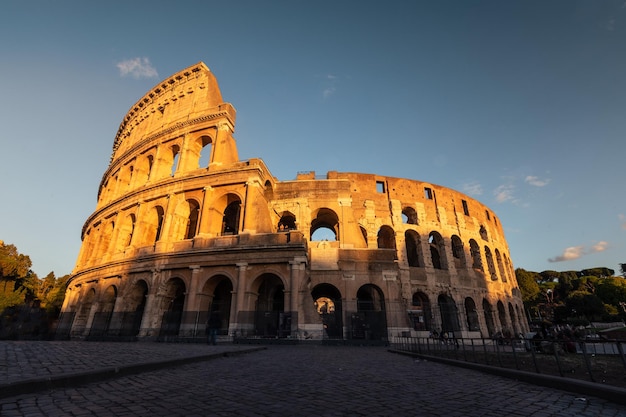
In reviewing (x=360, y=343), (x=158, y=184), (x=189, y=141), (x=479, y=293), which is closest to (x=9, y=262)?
(x=158, y=184)

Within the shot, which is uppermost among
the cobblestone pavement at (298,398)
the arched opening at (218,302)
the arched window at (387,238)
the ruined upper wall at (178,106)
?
the ruined upper wall at (178,106)

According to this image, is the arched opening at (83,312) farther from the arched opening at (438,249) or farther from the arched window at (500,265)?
the arched window at (500,265)

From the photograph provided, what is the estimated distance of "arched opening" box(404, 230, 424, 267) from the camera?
24203 mm

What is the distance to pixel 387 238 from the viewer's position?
26828mm

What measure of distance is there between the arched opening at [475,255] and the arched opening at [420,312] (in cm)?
660

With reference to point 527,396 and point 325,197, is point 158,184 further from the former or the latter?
point 527,396

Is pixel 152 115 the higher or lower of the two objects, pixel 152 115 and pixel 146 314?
the higher

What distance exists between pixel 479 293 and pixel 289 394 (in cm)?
2636

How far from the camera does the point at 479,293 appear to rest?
25.3 m

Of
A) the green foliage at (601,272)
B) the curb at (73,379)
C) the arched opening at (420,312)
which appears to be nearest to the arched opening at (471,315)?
the arched opening at (420,312)

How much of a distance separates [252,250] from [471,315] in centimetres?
1926

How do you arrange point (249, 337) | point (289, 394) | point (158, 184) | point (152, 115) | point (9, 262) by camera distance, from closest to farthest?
point (289, 394) < point (249, 337) < point (158, 184) < point (152, 115) < point (9, 262)

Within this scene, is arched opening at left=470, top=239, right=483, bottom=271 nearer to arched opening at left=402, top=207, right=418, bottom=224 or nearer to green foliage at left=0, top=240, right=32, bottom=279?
arched opening at left=402, top=207, right=418, bottom=224

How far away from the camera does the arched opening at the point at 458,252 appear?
25948 millimetres
